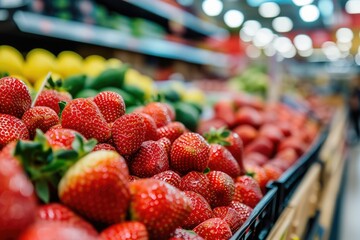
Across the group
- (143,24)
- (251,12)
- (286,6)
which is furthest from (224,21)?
(143,24)

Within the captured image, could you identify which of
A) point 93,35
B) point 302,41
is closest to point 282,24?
point 302,41

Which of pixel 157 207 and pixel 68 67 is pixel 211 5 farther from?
pixel 157 207

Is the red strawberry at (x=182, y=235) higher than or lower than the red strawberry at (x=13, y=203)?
lower

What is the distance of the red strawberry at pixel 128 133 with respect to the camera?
0.87 metres

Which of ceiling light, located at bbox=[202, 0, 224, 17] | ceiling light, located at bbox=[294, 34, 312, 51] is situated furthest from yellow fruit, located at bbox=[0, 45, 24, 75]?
ceiling light, located at bbox=[294, 34, 312, 51]

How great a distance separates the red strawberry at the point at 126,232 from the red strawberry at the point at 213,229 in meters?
0.21

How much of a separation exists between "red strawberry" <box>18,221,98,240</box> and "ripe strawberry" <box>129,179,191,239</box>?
0.15 meters

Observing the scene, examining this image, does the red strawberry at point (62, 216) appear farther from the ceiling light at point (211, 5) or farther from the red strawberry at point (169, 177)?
the ceiling light at point (211, 5)

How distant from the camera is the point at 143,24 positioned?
3.99 m

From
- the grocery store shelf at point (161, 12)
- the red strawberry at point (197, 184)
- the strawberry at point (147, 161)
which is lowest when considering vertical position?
the red strawberry at point (197, 184)

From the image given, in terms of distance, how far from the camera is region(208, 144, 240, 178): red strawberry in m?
1.13

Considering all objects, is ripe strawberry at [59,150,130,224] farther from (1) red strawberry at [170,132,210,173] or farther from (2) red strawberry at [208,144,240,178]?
(2) red strawberry at [208,144,240,178]

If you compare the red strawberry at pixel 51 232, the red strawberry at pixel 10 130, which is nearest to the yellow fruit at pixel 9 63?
the red strawberry at pixel 10 130

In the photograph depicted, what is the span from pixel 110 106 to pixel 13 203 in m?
0.49
